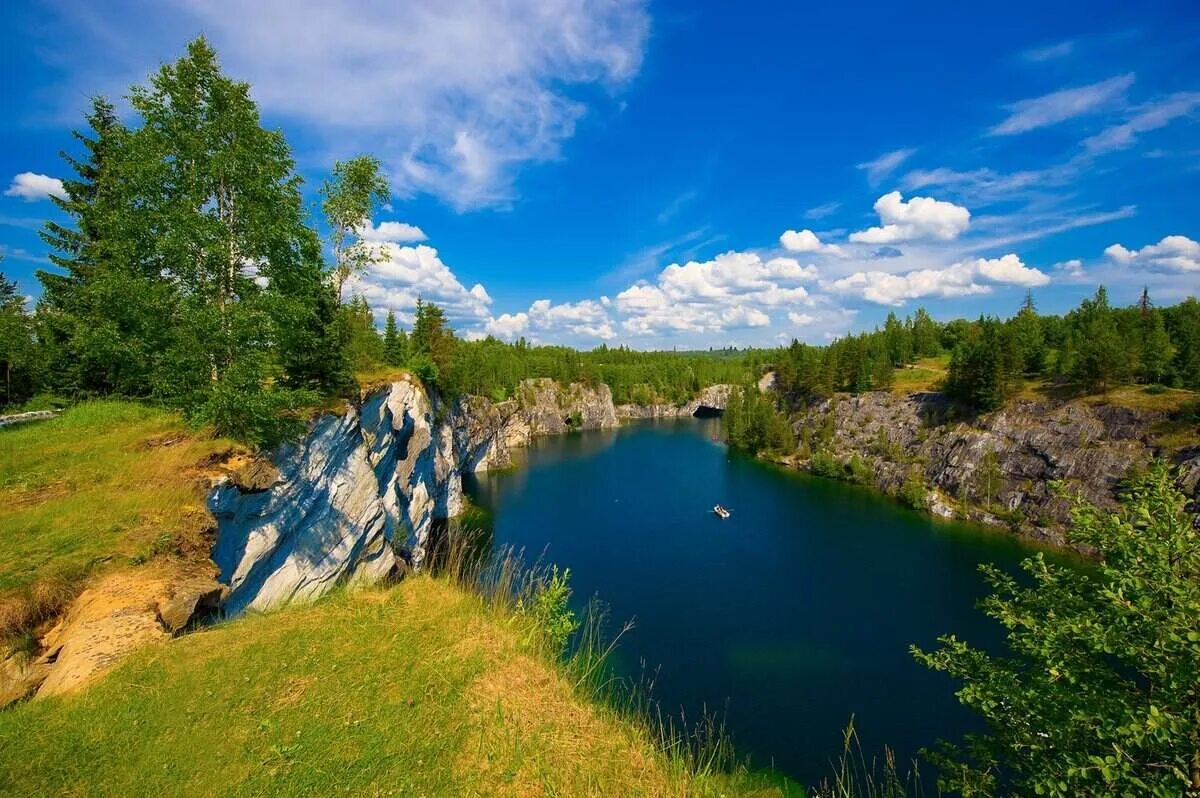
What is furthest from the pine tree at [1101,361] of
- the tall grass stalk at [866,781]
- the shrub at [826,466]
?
the tall grass stalk at [866,781]

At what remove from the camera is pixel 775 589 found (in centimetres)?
3519

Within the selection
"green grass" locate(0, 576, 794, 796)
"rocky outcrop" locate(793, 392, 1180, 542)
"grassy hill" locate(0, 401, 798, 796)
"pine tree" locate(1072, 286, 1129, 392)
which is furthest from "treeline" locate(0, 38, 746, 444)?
"pine tree" locate(1072, 286, 1129, 392)

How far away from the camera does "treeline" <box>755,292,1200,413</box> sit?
52188 mm

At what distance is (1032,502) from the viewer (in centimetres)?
4978

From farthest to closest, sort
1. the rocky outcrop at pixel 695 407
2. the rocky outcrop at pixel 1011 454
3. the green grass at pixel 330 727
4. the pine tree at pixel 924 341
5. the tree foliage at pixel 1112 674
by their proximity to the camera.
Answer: the rocky outcrop at pixel 695 407 < the pine tree at pixel 924 341 < the rocky outcrop at pixel 1011 454 < the green grass at pixel 330 727 < the tree foliage at pixel 1112 674

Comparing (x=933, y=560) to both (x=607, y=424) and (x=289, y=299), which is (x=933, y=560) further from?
(x=607, y=424)

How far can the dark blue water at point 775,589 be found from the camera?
22188 mm

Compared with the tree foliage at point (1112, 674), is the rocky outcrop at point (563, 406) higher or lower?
lower

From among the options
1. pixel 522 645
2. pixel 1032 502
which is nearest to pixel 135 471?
pixel 522 645

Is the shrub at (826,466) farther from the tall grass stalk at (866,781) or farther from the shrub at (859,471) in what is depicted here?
the tall grass stalk at (866,781)

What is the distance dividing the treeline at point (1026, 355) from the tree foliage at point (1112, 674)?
2587 inches

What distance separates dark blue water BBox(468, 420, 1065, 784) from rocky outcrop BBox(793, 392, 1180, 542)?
5348mm

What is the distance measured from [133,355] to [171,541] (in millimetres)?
5824

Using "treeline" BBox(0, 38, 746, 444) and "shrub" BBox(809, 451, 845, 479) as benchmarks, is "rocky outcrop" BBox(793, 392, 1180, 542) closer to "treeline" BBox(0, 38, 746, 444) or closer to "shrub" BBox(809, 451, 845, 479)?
"shrub" BBox(809, 451, 845, 479)
